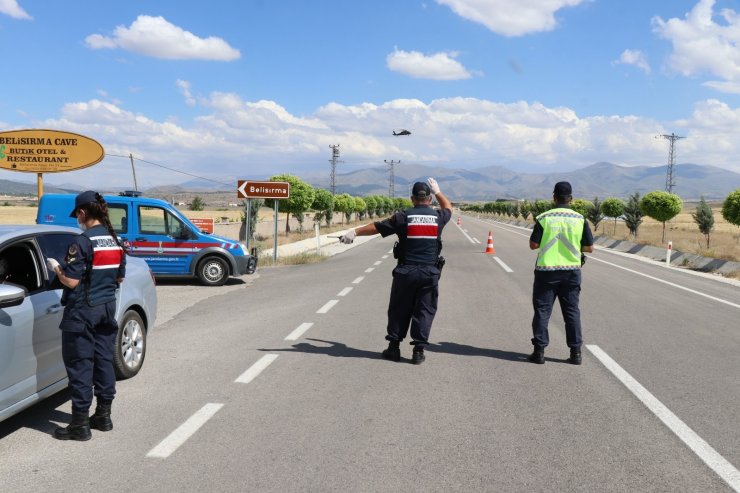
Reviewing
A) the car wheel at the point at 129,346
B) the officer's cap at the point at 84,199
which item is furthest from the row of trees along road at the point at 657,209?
the officer's cap at the point at 84,199

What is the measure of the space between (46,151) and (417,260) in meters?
10.8

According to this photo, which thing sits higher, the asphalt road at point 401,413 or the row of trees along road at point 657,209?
the row of trees along road at point 657,209

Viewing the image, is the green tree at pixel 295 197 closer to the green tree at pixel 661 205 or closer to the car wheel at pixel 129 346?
the green tree at pixel 661 205

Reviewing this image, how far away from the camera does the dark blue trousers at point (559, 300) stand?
20.7 feet

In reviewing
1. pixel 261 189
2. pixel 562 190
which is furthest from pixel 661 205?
pixel 562 190

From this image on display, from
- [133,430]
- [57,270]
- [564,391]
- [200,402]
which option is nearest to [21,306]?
[57,270]

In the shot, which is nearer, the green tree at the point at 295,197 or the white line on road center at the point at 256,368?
the white line on road center at the point at 256,368

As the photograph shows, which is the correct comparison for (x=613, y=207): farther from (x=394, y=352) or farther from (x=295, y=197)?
(x=394, y=352)

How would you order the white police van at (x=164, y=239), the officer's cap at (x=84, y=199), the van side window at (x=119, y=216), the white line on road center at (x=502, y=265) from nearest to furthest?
the officer's cap at (x=84, y=199) < the white police van at (x=164, y=239) < the van side window at (x=119, y=216) < the white line on road center at (x=502, y=265)

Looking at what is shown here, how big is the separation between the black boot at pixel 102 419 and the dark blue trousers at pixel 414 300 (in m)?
2.87

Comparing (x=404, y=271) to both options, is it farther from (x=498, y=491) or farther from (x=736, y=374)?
(x=736, y=374)

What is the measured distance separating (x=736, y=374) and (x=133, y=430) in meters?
5.67

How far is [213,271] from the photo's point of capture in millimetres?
12750

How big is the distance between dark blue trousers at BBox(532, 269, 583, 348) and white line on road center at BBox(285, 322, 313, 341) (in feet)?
9.44
